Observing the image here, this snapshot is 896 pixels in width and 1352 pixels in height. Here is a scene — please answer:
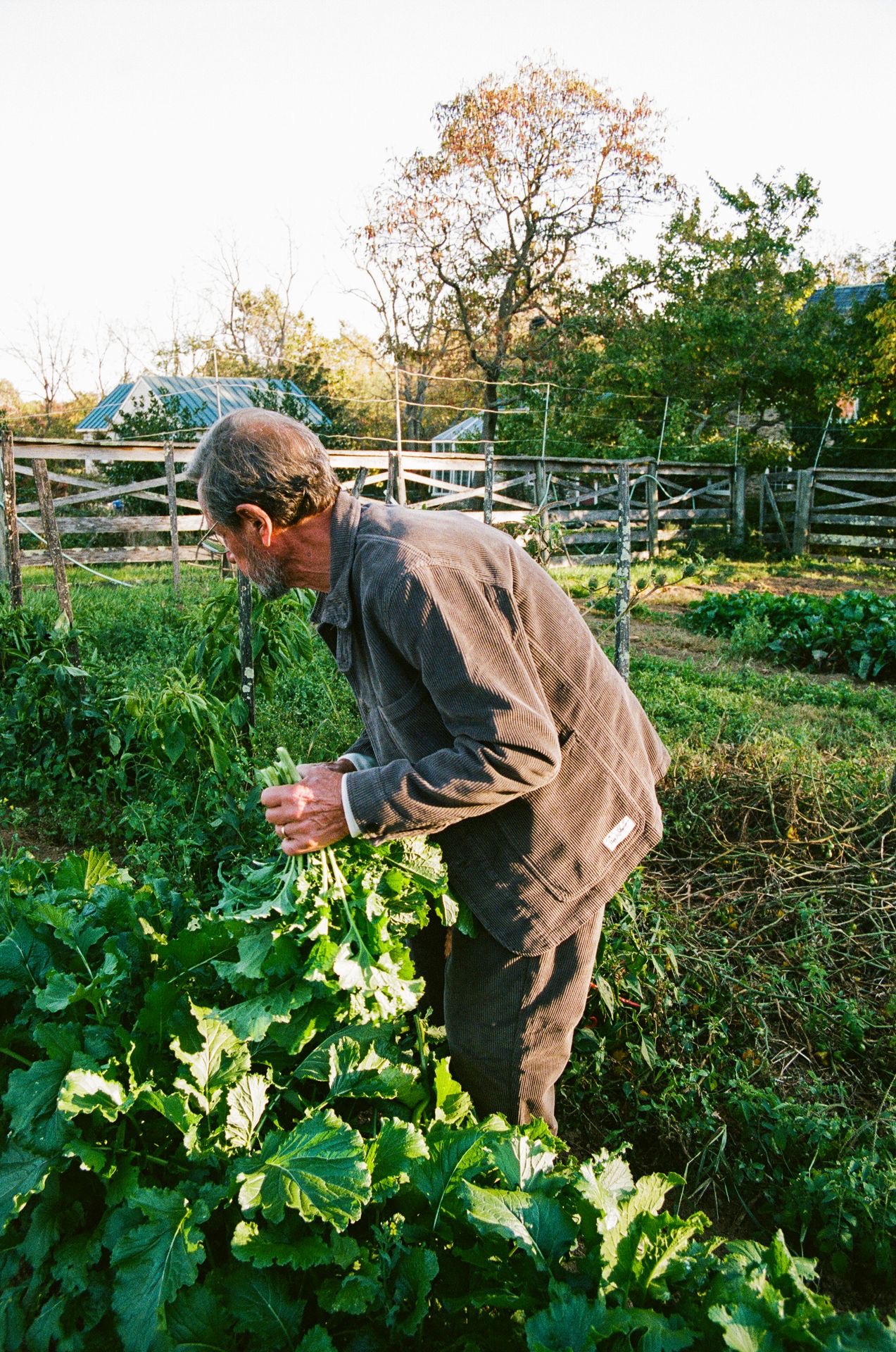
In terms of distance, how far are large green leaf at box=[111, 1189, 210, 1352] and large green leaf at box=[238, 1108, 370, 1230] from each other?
0.41ft

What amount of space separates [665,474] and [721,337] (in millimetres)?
3817

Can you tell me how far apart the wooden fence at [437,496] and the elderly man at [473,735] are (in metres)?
6.94

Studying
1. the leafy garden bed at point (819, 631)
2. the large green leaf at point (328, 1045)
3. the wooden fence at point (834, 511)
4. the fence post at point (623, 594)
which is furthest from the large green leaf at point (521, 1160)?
the wooden fence at point (834, 511)

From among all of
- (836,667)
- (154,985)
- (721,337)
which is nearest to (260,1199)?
(154,985)

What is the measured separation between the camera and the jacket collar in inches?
77.6

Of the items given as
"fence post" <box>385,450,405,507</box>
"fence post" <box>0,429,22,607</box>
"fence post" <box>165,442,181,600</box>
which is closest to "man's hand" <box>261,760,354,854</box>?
"fence post" <box>0,429,22,607</box>

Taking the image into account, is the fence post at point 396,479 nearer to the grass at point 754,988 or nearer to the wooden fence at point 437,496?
the wooden fence at point 437,496

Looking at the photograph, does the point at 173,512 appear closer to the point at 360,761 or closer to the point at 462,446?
the point at 360,761

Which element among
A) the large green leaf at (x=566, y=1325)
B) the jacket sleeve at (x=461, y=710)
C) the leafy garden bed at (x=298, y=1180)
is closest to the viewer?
the large green leaf at (x=566, y=1325)

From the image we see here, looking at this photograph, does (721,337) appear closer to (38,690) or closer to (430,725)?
(38,690)

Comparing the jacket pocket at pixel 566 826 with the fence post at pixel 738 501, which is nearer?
the jacket pocket at pixel 566 826

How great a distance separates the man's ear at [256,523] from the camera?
76.9 inches

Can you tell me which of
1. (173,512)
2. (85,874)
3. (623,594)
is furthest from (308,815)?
(173,512)

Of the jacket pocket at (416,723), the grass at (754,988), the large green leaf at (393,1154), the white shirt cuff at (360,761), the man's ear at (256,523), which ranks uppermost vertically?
the man's ear at (256,523)
